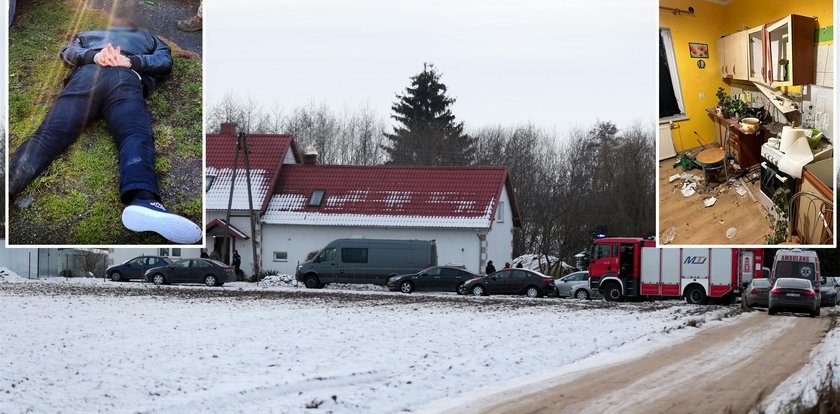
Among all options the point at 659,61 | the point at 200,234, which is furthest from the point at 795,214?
the point at 200,234

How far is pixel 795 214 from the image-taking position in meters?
16.9

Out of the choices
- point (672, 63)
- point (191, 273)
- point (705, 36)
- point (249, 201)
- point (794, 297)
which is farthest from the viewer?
point (249, 201)

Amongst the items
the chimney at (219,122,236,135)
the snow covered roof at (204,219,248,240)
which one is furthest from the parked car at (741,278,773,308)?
the chimney at (219,122,236,135)

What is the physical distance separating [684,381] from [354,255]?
27910 mm

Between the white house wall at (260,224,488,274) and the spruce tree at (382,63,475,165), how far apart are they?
30033 mm

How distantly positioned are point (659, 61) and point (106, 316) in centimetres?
1281

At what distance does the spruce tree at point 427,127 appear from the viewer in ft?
272

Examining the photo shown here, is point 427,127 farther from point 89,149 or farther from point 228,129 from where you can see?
point 89,149

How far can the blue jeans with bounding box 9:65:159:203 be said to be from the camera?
18.7 meters

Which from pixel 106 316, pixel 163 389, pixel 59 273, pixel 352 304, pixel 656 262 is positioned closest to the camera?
pixel 163 389

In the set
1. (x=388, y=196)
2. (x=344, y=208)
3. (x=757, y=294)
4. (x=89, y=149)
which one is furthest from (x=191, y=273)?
(x=89, y=149)

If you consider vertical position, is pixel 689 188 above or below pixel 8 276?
above

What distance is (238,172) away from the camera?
179 ft

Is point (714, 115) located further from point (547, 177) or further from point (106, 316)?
point (547, 177)
